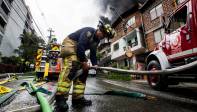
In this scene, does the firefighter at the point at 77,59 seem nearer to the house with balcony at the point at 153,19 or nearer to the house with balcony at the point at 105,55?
the house with balcony at the point at 153,19

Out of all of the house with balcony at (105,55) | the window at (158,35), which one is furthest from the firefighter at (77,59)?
the house with balcony at (105,55)

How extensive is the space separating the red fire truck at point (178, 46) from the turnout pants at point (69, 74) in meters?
2.48

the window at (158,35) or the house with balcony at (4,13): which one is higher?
the house with balcony at (4,13)

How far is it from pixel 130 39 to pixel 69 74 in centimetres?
2260

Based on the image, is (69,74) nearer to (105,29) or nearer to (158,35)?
(105,29)

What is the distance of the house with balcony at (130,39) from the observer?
2171 cm

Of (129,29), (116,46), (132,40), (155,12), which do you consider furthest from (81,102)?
(116,46)

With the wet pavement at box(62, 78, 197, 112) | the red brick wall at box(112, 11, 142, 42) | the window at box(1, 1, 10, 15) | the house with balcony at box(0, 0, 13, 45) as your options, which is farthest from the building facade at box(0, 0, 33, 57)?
the wet pavement at box(62, 78, 197, 112)

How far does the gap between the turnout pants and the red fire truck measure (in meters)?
2.48

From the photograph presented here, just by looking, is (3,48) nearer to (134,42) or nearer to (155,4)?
(134,42)

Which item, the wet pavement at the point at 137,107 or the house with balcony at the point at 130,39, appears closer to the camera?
the wet pavement at the point at 137,107

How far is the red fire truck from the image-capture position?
405 centimetres

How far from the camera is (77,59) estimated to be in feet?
11.1

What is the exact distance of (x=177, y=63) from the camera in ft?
15.0
